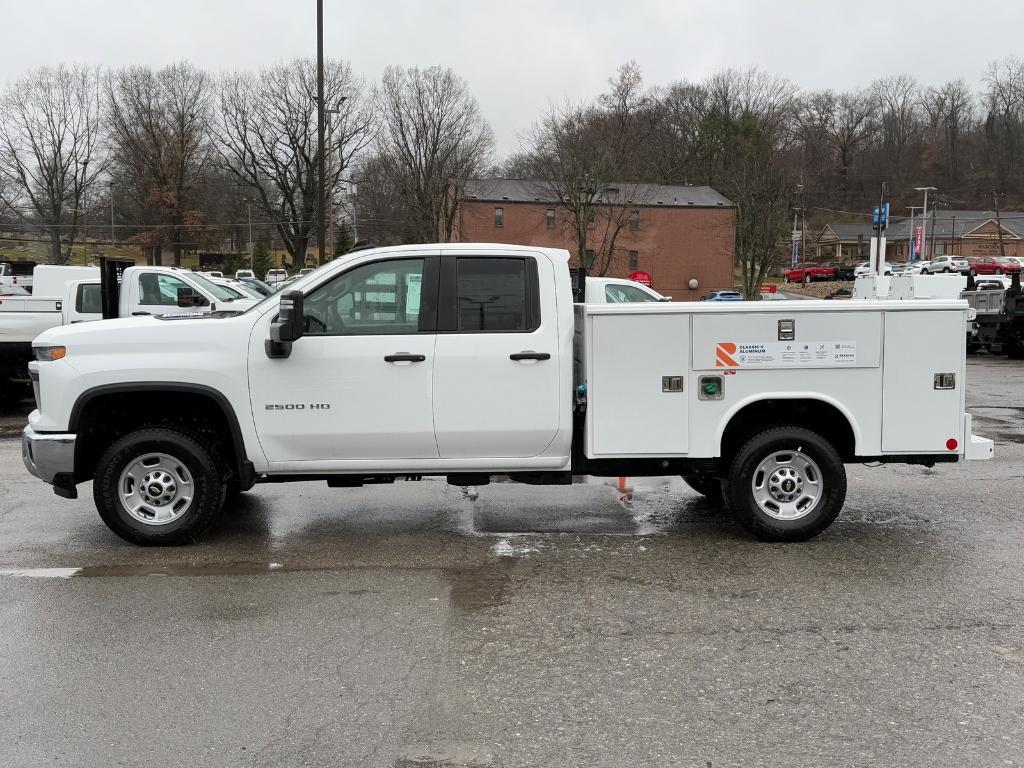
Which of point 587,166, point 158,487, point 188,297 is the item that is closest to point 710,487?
point 158,487

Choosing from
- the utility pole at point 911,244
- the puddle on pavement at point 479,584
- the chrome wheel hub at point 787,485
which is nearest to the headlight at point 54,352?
the puddle on pavement at point 479,584

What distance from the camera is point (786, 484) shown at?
6375 millimetres

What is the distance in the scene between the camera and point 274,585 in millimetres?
5535

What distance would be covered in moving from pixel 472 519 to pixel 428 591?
1738 millimetres

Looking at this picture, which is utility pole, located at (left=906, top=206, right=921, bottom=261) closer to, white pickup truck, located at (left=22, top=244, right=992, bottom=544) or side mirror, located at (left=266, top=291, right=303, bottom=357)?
white pickup truck, located at (left=22, top=244, right=992, bottom=544)

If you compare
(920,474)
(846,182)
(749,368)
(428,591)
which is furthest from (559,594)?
(846,182)

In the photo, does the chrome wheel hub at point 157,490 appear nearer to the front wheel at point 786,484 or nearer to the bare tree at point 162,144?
the front wheel at point 786,484

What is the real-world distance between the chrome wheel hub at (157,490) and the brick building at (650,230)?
53.6m

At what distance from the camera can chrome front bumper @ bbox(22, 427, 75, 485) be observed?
238 inches

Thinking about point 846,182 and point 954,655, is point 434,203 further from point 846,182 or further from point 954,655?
point 846,182

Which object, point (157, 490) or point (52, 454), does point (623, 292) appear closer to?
point (157, 490)

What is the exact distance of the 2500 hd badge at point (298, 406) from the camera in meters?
6.04

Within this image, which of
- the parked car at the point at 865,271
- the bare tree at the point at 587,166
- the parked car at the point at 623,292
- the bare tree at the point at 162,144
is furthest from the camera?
the bare tree at the point at 162,144

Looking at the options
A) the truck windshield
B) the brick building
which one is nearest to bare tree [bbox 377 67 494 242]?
the brick building
